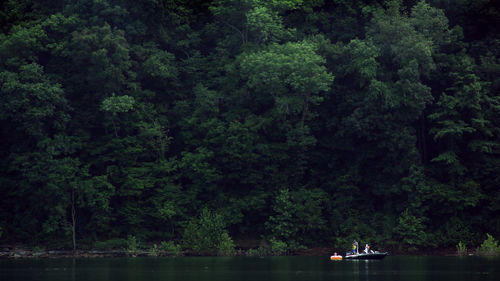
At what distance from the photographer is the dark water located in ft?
151

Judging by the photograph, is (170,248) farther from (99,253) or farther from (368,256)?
(368,256)

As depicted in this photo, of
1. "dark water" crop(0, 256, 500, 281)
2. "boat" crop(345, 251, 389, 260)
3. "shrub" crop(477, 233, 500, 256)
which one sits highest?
"shrub" crop(477, 233, 500, 256)

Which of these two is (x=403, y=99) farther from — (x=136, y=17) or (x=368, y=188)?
(x=136, y=17)

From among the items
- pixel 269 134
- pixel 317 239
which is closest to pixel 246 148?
pixel 269 134

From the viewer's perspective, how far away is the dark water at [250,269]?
45875 millimetres

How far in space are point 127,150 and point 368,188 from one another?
19.7 meters

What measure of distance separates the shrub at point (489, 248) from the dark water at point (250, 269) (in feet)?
16.2

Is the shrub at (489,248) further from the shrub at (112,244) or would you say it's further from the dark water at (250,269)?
the shrub at (112,244)

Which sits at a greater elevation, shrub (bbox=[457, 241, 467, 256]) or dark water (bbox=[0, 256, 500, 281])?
shrub (bbox=[457, 241, 467, 256])

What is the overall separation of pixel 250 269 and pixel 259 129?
20.6 meters

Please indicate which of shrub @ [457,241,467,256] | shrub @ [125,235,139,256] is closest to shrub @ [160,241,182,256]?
shrub @ [125,235,139,256]

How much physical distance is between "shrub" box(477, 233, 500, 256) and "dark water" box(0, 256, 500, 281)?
4.93 m

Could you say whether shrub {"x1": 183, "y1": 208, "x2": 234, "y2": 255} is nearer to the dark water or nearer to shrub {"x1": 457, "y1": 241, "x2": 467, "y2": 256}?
the dark water

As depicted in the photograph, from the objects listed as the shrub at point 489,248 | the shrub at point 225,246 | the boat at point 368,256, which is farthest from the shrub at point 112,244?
the shrub at point 489,248
